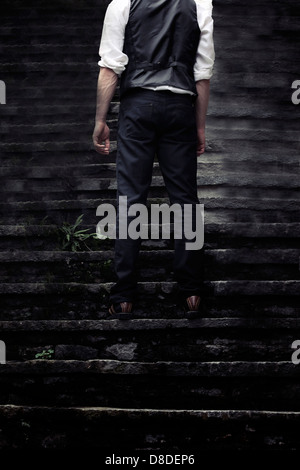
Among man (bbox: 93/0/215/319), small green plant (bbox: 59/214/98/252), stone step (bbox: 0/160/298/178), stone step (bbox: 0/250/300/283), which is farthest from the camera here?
stone step (bbox: 0/160/298/178)

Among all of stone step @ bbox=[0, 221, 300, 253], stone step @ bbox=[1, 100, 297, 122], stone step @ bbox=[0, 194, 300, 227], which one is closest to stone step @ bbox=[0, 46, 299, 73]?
stone step @ bbox=[1, 100, 297, 122]

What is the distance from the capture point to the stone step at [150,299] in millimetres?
3377

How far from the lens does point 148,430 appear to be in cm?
268

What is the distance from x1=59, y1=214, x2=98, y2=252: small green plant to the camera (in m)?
3.97

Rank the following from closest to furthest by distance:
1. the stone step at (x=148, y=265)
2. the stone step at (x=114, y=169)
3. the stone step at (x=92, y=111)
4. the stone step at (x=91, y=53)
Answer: the stone step at (x=148, y=265)
the stone step at (x=114, y=169)
the stone step at (x=92, y=111)
the stone step at (x=91, y=53)

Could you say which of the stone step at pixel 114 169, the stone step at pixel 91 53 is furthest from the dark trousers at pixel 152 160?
the stone step at pixel 91 53

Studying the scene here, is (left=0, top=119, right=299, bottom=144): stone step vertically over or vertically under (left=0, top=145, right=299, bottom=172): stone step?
over

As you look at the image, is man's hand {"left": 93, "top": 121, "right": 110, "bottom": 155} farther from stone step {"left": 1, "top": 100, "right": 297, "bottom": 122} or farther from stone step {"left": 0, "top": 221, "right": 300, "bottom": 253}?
stone step {"left": 1, "top": 100, "right": 297, "bottom": 122}

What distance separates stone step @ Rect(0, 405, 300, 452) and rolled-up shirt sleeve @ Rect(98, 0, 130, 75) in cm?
177

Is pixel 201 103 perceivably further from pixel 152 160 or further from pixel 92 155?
pixel 92 155

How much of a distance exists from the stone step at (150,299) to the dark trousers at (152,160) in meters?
0.13

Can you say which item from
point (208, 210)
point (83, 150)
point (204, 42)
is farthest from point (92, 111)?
point (204, 42)

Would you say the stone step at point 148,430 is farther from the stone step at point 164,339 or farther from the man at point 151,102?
the man at point 151,102
